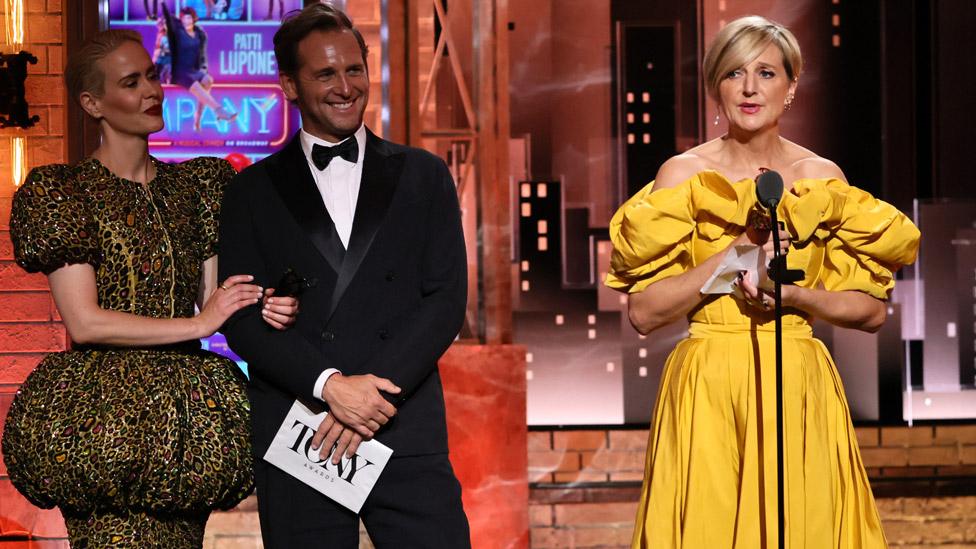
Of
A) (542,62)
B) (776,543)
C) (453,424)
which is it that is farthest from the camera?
(542,62)

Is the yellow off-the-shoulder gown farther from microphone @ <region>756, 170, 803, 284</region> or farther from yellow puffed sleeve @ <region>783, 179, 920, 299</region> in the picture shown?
microphone @ <region>756, 170, 803, 284</region>

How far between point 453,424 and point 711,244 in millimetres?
2536

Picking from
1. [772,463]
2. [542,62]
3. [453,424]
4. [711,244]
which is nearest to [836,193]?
[711,244]

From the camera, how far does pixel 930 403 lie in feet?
20.4

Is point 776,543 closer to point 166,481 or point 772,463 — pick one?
point 772,463

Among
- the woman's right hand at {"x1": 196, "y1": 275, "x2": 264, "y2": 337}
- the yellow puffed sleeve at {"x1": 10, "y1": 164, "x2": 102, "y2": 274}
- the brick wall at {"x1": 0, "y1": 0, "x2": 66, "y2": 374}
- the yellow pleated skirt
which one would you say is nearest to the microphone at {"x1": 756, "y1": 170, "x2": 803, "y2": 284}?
the yellow pleated skirt

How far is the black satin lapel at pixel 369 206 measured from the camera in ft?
8.43

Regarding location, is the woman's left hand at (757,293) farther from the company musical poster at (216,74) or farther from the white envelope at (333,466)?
the company musical poster at (216,74)

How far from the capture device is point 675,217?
254 cm

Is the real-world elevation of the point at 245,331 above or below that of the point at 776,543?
above

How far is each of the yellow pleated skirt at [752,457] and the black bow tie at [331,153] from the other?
0.84 m

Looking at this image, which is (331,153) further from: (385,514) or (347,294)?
(385,514)

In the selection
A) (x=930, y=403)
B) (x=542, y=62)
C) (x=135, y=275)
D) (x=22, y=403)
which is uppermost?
(x=542, y=62)

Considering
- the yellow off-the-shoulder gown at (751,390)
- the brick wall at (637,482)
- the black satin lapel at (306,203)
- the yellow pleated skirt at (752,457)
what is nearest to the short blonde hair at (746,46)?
the yellow off-the-shoulder gown at (751,390)
